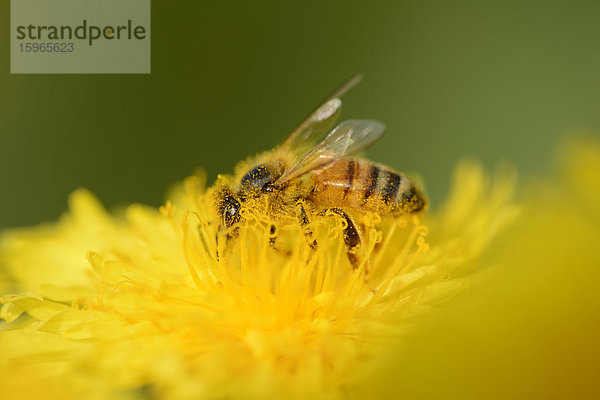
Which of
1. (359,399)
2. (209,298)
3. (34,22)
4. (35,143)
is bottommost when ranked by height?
(359,399)

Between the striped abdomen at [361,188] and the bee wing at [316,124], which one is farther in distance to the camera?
the bee wing at [316,124]

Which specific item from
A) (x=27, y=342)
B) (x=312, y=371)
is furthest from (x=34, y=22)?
(x=312, y=371)

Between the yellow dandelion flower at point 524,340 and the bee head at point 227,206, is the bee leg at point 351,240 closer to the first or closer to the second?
the bee head at point 227,206

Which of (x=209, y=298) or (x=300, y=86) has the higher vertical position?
(x=300, y=86)

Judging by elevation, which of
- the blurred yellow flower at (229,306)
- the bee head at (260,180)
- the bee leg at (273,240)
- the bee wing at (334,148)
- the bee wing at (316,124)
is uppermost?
the bee wing at (316,124)

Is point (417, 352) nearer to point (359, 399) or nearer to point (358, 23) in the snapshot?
point (359, 399)

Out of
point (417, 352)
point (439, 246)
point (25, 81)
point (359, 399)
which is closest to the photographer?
point (417, 352)

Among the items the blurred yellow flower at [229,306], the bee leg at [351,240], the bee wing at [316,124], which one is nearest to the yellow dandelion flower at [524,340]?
the blurred yellow flower at [229,306]
